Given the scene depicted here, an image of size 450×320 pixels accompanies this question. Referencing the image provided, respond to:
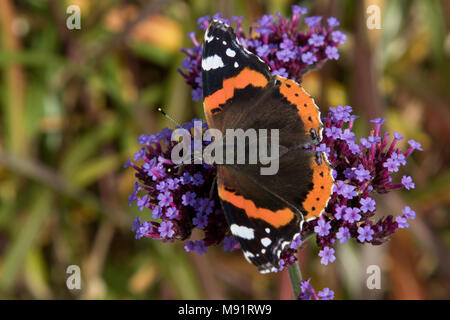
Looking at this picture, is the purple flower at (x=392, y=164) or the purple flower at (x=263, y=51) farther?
the purple flower at (x=263, y=51)

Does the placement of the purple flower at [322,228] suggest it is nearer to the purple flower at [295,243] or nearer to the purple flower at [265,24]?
the purple flower at [295,243]

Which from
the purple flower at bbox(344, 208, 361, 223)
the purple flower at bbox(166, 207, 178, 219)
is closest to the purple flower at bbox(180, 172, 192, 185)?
the purple flower at bbox(166, 207, 178, 219)

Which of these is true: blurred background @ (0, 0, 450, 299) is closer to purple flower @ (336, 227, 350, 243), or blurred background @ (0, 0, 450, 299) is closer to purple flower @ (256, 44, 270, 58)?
purple flower @ (256, 44, 270, 58)

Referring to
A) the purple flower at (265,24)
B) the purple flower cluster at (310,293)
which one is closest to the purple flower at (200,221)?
the purple flower cluster at (310,293)

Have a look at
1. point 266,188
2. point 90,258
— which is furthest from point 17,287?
point 266,188

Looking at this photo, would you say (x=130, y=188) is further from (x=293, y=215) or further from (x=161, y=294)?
(x=293, y=215)

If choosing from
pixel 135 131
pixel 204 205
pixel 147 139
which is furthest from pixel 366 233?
pixel 135 131
